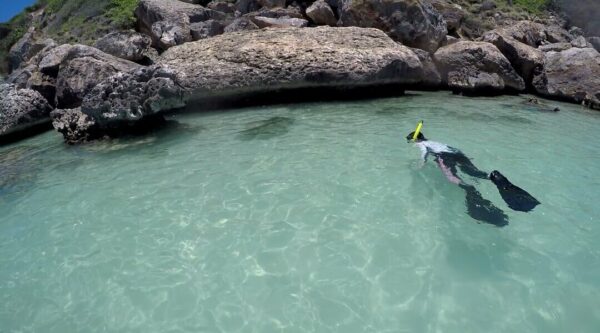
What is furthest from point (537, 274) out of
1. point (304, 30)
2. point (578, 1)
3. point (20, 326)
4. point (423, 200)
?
point (578, 1)

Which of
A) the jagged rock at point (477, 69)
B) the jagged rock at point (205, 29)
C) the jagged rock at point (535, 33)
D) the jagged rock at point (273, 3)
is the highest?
the jagged rock at point (273, 3)

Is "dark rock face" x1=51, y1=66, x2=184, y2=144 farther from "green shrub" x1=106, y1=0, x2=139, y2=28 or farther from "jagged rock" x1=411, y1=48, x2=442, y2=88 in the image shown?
"green shrub" x1=106, y1=0, x2=139, y2=28

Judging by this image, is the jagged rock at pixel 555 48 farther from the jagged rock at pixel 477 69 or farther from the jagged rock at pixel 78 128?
the jagged rock at pixel 78 128

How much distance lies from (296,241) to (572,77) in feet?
44.3

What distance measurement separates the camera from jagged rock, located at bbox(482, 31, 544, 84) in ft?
48.4

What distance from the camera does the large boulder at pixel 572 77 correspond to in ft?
43.3

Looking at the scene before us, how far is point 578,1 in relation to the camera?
2266cm

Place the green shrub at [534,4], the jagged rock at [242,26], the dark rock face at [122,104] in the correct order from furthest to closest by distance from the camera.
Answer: the green shrub at [534,4]
the jagged rock at [242,26]
the dark rock face at [122,104]

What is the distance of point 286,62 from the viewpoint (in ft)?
39.1

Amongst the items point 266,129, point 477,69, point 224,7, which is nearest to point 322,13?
point 224,7

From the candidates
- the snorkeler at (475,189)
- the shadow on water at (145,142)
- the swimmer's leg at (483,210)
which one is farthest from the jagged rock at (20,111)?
the swimmer's leg at (483,210)

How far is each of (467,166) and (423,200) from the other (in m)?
1.43

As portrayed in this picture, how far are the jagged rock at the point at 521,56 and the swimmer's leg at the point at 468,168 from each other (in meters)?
10.1

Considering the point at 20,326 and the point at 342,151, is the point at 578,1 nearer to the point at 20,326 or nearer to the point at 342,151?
the point at 342,151
